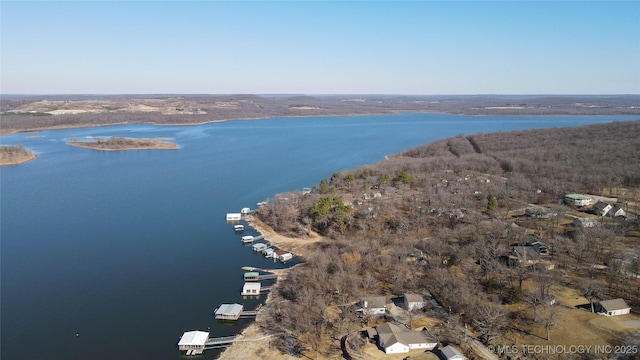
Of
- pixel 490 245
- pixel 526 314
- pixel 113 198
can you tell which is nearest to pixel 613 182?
pixel 490 245

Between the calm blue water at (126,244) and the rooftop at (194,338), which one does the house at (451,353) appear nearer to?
the calm blue water at (126,244)

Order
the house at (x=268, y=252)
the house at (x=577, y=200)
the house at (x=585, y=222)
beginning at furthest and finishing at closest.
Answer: the house at (x=577, y=200) < the house at (x=268, y=252) < the house at (x=585, y=222)

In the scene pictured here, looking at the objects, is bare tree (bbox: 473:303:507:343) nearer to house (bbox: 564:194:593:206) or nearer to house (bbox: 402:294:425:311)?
house (bbox: 402:294:425:311)

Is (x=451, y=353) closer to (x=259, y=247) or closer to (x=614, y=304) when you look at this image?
(x=614, y=304)

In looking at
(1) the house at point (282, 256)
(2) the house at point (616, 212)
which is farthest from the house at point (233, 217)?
(2) the house at point (616, 212)

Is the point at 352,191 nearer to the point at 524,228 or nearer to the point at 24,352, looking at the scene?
the point at 524,228

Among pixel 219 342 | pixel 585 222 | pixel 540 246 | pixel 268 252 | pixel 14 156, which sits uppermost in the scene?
pixel 585 222

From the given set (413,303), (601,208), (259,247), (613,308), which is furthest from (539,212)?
(259,247)
